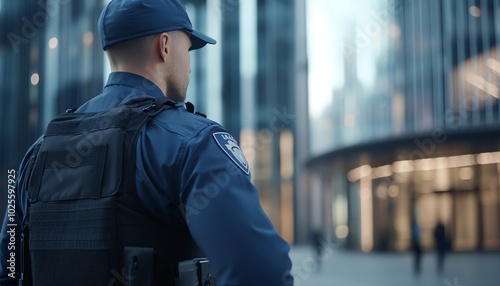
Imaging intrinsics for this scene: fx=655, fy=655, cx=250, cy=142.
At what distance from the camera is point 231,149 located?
1153 millimetres

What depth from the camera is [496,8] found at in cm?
1975

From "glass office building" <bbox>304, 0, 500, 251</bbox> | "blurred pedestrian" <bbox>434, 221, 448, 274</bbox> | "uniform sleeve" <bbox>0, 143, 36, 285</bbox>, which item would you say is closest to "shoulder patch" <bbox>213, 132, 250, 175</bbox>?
"uniform sleeve" <bbox>0, 143, 36, 285</bbox>

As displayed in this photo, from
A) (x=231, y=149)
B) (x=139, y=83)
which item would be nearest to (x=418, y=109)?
(x=139, y=83)

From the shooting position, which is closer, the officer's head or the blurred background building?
the officer's head

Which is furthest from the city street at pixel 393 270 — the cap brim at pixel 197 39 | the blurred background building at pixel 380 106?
the cap brim at pixel 197 39

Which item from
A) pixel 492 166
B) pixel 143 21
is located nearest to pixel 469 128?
pixel 492 166

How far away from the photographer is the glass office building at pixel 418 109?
19.6m

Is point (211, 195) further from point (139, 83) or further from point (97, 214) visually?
point (139, 83)

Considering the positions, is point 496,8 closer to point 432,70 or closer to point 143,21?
point 432,70

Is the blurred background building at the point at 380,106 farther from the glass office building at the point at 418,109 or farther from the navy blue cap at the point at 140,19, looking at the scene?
the navy blue cap at the point at 140,19

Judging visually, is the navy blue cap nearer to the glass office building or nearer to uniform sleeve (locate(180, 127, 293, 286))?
uniform sleeve (locate(180, 127, 293, 286))

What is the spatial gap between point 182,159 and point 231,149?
0.09 metres

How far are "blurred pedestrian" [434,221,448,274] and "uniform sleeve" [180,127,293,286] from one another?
15.3 meters

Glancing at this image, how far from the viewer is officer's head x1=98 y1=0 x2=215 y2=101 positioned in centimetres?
133
